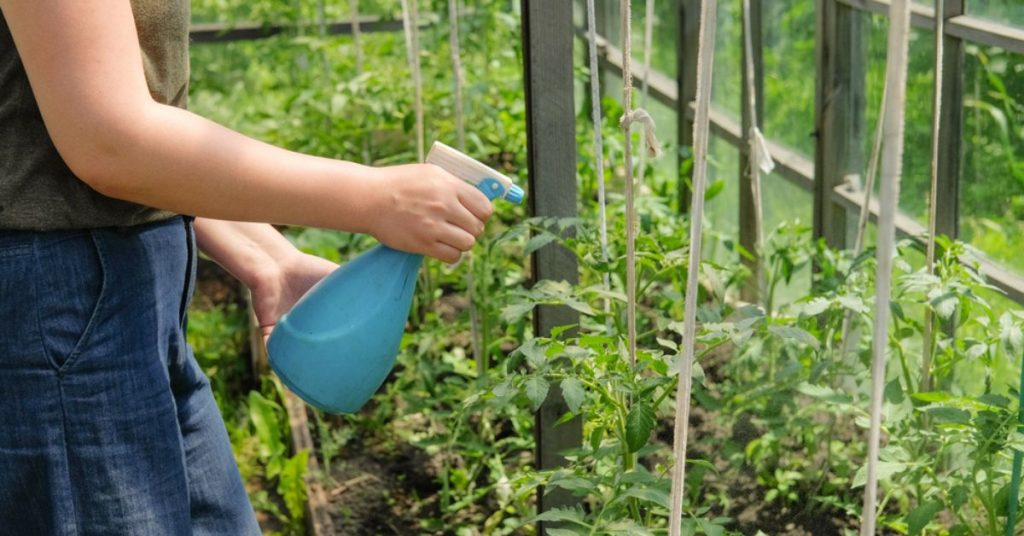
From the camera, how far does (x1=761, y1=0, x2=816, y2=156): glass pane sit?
10.9ft

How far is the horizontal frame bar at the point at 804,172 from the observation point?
2.51 metres

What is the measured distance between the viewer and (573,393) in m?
1.74

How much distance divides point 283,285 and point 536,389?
37 cm

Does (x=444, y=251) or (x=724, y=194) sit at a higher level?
(x=444, y=251)

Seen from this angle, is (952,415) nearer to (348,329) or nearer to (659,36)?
(348,329)

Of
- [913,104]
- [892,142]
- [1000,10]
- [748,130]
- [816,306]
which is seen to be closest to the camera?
[892,142]

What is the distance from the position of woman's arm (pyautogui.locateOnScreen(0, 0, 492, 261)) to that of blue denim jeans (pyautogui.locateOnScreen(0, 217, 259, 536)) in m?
0.14

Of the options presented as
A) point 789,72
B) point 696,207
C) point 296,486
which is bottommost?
point 296,486

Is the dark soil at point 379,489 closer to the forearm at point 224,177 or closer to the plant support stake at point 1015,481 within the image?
the plant support stake at point 1015,481

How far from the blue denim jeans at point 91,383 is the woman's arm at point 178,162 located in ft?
0.45

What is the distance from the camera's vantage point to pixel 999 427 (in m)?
1.82

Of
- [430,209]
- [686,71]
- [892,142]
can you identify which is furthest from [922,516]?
[686,71]

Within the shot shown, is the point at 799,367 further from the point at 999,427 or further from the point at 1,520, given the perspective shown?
the point at 1,520

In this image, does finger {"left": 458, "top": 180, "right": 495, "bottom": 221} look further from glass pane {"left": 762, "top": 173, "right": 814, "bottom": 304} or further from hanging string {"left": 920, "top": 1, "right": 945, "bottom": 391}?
glass pane {"left": 762, "top": 173, "right": 814, "bottom": 304}
